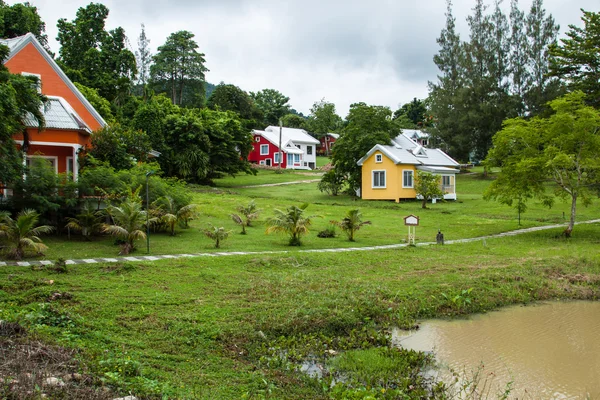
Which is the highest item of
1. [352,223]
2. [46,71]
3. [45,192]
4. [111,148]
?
[46,71]

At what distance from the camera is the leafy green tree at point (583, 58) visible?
38.7 metres

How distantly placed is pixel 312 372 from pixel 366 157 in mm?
29875

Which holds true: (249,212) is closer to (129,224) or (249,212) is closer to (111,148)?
(111,148)

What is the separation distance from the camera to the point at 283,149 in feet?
198

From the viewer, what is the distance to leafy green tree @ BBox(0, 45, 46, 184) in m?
13.4

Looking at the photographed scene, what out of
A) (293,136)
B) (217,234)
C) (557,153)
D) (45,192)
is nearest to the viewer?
(45,192)

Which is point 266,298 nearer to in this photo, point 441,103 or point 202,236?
point 202,236

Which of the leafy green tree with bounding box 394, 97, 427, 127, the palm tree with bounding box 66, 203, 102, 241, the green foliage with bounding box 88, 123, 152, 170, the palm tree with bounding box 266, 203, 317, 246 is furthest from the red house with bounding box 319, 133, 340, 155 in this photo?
the palm tree with bounding box 66, 203, 102, 241

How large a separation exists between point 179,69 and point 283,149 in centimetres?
1820

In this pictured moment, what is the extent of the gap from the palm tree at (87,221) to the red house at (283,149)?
43.8 m

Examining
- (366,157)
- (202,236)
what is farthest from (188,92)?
(202,236)

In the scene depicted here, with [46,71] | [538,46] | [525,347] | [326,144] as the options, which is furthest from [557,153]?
[326,144]

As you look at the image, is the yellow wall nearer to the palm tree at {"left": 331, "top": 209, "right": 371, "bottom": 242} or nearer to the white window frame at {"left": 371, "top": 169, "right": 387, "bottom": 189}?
the white window frame at {"left": 371, "top": 169, "right": 387, "bottom": 189}

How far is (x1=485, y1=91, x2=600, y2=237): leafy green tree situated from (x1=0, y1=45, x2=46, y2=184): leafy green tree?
57.0 feet
